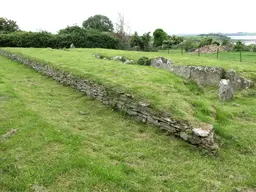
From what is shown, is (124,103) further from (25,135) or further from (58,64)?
(58,64)

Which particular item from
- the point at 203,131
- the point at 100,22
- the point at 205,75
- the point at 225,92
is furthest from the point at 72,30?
the point at 203,131

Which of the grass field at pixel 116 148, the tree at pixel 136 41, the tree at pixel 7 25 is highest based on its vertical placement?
the tree at pixel 7 25

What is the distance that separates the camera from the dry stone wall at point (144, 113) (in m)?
8.52

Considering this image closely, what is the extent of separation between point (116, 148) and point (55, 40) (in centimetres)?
3753

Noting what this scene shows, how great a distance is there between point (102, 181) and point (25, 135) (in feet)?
12.0

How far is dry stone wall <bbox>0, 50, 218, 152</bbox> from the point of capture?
8.52m

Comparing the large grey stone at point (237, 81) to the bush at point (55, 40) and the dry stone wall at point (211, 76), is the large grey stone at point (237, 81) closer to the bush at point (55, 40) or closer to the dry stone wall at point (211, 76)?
the dry stone wall at point (211, 76)

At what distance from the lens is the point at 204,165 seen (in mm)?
7793

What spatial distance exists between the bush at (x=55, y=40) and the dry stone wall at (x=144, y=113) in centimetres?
2746

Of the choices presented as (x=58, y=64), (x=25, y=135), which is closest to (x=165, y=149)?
(x=25, y=135)

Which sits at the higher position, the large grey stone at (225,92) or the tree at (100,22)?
the tree at (100,22)

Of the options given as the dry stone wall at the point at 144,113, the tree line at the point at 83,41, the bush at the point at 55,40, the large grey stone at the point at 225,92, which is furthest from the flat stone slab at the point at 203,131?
the bush at the point at 55,40

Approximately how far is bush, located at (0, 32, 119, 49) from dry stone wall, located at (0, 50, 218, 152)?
90.1 ft

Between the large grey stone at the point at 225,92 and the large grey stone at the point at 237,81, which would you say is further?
the large grey stone at the point at 237,81
